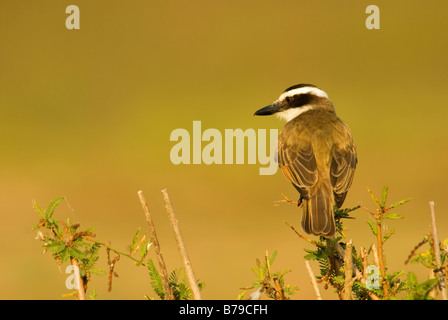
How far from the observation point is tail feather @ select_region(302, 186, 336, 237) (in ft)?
11.2

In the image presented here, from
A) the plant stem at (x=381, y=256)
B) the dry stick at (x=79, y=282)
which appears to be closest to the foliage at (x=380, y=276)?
the plant stem at (x=381, y=256)

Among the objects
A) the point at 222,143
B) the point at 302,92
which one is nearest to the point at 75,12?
the point at 222,143

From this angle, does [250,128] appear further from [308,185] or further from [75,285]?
[75,285]

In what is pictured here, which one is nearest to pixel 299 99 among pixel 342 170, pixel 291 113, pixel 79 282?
pixel 291 113

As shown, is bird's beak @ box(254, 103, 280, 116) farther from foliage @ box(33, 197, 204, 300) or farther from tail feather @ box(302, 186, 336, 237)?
foliage @ box(33, 197, 204, 300)

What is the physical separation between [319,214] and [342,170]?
1.95ft

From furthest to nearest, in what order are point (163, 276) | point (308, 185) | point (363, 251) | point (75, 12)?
point (75, 12) → point (308, 185) → point (363, 251) → point (163, 276)

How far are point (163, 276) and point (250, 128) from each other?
11.9m

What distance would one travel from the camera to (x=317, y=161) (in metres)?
4.46

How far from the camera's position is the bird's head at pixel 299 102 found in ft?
17.7

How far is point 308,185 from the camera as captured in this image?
4.25m

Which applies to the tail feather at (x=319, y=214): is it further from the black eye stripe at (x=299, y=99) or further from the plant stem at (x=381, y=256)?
the black eye stripe at (x=299, y=99)

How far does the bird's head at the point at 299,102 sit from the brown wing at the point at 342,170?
0.86 m
